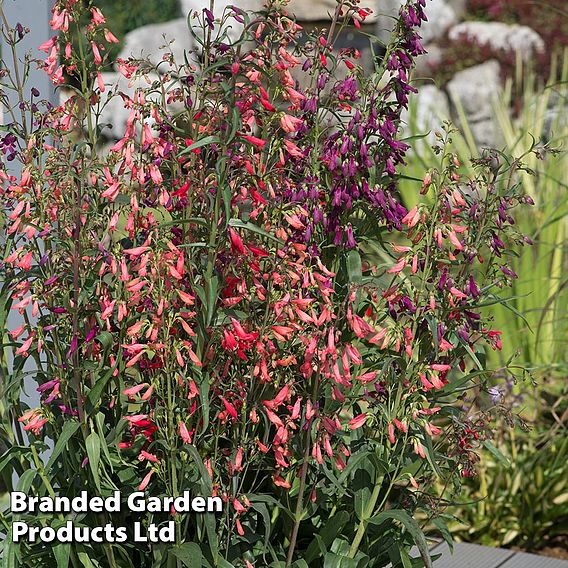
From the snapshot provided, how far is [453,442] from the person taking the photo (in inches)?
79.6

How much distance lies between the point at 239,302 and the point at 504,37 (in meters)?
8.86

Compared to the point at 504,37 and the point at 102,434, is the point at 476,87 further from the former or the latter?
the point at 102,434

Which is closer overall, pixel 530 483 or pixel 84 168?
pixel 84 168

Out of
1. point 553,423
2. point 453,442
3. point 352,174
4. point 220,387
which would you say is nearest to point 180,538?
point 220,387

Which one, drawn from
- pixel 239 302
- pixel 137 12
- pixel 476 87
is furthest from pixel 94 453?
pixel 137 12

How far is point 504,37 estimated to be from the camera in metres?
10.0

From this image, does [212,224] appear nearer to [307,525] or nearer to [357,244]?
[357,244]

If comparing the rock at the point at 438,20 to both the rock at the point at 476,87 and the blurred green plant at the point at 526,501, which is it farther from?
the blurred green plant at the point at 526,501

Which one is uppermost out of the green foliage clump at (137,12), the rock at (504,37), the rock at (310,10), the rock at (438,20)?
the rock at (310,10)

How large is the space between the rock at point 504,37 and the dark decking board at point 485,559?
7664 mm

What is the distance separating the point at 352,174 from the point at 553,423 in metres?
2.13

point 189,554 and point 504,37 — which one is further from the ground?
point 189,554

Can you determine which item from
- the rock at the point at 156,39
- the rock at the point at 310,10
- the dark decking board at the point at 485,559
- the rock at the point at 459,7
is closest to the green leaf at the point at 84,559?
the dark decking board at the point at 485,559

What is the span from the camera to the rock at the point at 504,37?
9941mm
